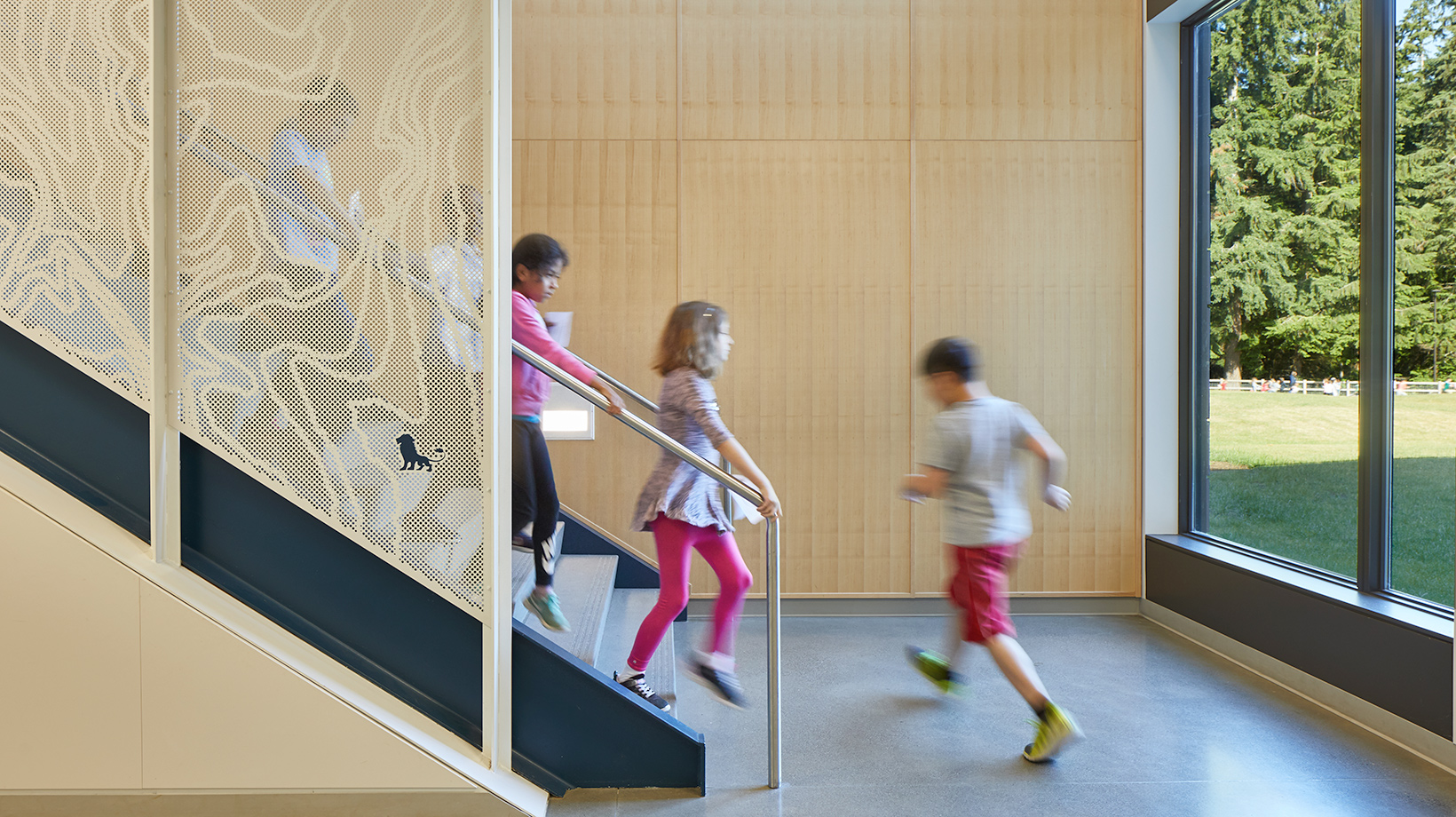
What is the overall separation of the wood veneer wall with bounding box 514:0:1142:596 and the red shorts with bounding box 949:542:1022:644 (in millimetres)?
1636

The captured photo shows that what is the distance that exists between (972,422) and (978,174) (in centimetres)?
213

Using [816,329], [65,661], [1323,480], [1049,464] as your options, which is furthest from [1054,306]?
[65,661]

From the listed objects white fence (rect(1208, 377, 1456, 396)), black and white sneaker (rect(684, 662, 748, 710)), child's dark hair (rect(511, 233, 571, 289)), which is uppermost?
child's dark hair (rect(511, 233, 571, 289))

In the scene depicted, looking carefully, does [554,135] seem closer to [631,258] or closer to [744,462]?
[631,258]

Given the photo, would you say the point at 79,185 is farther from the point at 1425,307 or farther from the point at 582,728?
the point at 1425,307

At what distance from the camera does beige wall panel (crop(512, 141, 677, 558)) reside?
418cm

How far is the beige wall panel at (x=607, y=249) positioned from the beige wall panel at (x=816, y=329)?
0.15 meters

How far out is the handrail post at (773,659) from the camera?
233 cm

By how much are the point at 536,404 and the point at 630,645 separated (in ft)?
3.50

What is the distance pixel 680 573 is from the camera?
8.44ft

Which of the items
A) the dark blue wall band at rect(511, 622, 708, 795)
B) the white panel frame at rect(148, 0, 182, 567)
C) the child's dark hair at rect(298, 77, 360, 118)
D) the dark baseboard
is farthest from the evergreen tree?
the white panel frame at rect(148, 0, 182, 567)

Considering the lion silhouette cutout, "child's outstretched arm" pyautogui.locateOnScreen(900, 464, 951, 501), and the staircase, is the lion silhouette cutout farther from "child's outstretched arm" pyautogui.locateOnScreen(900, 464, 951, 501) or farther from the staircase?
"child's outstretched arm" pyautogui.locateOnScreen(900, 464, 951, 501)

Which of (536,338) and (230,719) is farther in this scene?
(536,338)

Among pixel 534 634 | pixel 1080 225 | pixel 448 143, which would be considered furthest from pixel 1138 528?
pixel 448 143
